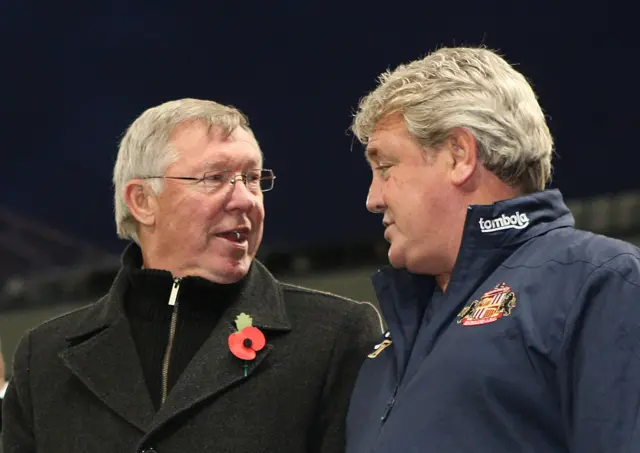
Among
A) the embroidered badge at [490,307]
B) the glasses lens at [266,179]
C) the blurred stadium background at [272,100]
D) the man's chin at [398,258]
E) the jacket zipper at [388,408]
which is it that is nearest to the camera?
the embroidered badge at [490,307]

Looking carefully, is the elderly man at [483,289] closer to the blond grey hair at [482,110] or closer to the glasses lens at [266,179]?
the blond grey hair at [482,110]

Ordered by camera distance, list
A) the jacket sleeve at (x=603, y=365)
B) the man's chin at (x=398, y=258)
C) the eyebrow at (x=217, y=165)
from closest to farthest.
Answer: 1. the jacket sleeve at (x=603, y=365)
2. the man's chin at (x=398, y=258)
3. the eyebrow at (x=217, y=165)

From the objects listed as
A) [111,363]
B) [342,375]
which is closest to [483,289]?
[342,375]

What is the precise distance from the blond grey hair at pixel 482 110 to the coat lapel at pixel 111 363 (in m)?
0.81

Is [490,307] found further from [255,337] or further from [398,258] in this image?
[255,337]

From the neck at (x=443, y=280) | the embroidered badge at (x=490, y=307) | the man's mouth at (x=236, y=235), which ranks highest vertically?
the embroidered badge at (x=490, y=307)

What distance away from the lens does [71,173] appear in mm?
7027

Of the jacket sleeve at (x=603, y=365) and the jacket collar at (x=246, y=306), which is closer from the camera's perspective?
the jacket sleeve at (x=603, y=365)

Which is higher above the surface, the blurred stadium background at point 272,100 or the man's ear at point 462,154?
the man's ear at point 462,154

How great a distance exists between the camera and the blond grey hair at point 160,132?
2.46 m

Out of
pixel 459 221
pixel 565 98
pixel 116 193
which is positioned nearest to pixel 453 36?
pixel 565 98

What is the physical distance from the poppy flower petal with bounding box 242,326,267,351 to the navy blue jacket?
376mm

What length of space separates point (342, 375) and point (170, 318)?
409mm

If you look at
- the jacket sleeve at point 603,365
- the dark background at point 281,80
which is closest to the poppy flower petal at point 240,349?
the jacket sleeve at point 603,365
